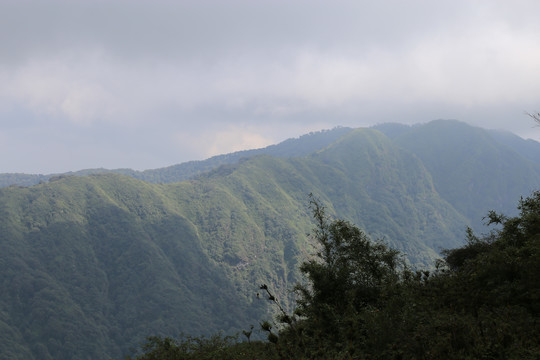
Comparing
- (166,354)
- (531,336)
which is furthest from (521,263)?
(166,354)

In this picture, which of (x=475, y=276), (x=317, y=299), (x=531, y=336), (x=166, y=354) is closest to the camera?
(x=531, y=336)

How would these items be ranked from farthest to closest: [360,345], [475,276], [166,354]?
[475,276]
[166,354]
[360,345]

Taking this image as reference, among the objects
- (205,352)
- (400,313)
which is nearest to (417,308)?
(400,313)

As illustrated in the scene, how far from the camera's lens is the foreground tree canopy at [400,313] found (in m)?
18.9

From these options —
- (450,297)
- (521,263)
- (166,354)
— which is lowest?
(166,354)

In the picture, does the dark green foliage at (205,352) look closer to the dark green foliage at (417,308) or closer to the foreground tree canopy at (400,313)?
the foreground tree canopy at (400,313)

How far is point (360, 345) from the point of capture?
23.0m

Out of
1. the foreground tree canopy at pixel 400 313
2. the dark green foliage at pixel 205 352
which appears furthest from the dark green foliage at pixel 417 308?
the dark green foliage at pixel 205 352

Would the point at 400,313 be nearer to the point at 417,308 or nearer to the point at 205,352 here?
the point at 417,308

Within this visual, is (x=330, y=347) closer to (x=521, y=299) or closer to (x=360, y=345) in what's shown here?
(x=360, y=345)

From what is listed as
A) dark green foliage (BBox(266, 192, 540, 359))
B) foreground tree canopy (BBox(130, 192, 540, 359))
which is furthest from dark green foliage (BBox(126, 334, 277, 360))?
dark green foliage (BBox(266, 192, 540, 359))

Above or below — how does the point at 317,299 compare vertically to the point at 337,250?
below

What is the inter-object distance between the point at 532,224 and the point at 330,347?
1754 centimetres

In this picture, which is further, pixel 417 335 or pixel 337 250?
pixel 337 250
